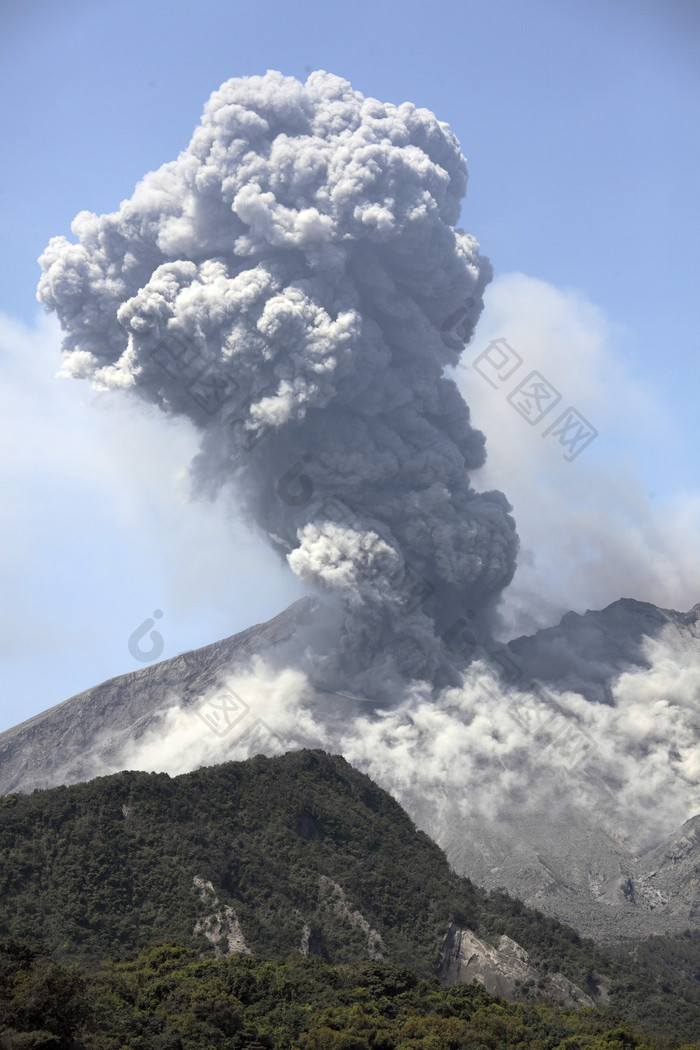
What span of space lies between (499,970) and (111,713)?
2834 inches

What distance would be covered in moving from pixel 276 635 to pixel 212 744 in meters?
17.4

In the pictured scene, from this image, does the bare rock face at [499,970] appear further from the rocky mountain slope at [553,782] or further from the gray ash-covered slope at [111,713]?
the gray ash-covered slope at [111,713]

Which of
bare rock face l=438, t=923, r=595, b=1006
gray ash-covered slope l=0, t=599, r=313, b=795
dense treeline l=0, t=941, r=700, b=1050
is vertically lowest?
bare rock face l=438, t=923, r=595, b=1006

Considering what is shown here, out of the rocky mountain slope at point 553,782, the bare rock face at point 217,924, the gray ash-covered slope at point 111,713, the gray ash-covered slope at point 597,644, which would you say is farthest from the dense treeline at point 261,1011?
the gray ash-covered slope at point 111,713

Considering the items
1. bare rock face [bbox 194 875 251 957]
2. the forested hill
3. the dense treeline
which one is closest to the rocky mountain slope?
the forested hill

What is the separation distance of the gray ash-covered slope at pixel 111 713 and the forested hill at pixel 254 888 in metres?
47.9

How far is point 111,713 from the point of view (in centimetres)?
11225

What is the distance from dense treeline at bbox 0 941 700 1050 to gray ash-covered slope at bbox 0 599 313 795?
63.2 m

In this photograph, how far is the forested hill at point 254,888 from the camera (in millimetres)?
46031

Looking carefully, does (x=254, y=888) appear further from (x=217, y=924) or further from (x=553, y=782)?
(x=553, y=782)

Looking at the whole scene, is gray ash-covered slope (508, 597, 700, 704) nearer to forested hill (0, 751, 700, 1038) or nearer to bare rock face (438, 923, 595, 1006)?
forested hill (0, 751, 700, 1038)

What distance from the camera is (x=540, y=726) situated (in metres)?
93.0

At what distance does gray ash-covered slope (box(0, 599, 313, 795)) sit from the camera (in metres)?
103

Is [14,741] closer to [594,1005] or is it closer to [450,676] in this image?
[450,676]
